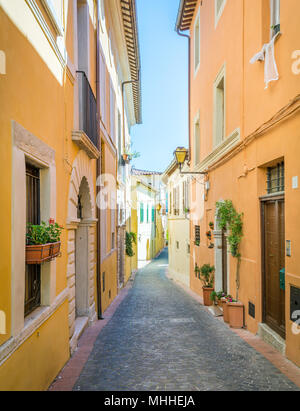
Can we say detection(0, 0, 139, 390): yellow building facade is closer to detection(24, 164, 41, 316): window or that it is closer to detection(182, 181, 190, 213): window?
detection(24, 164, 41, 316): window

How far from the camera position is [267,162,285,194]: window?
614 centimetres

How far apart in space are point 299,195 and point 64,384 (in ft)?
13.0

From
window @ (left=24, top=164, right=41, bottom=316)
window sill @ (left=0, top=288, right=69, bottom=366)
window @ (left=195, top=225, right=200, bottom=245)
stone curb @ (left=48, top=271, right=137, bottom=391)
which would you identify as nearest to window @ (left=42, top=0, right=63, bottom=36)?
window @ (left=24, top=164, right=41, bottom=316)

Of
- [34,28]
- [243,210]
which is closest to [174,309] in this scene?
[243,210]

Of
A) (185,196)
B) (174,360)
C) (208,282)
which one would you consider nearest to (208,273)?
(208,282)

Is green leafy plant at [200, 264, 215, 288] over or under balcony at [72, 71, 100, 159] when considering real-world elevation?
under

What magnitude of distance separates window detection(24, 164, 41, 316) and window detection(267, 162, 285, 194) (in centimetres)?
388

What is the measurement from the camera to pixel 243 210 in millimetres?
7785

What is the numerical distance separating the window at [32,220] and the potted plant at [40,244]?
0.30 metres

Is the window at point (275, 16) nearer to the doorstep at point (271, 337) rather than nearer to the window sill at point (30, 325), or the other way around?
the doorstep at point (271, 337)

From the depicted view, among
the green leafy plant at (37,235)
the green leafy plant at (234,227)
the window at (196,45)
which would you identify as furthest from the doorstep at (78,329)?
the window at (196,45)

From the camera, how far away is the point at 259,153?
678 cm

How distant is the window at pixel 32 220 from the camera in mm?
4246
